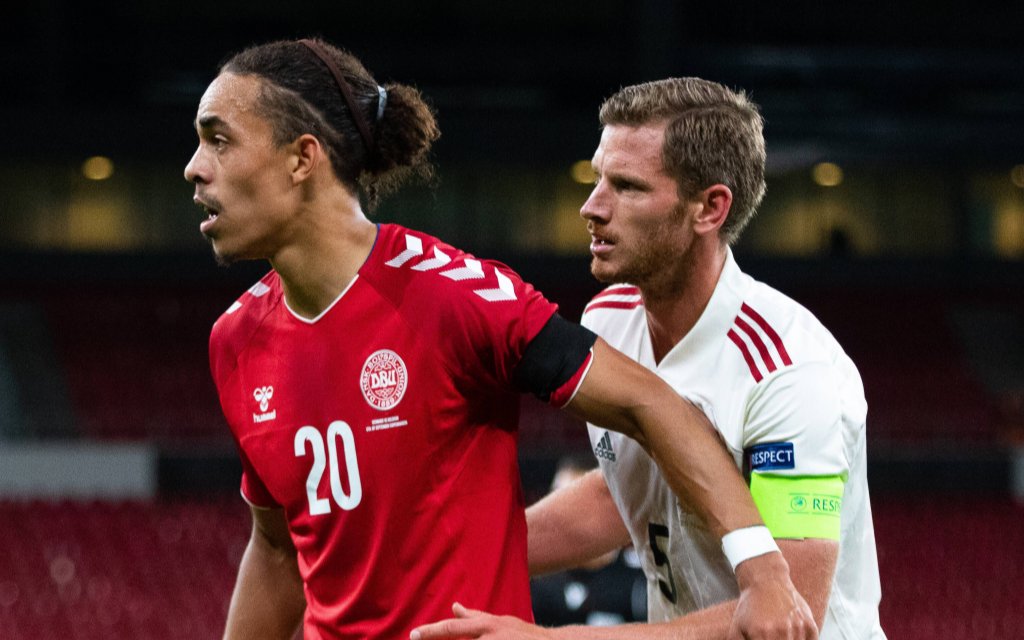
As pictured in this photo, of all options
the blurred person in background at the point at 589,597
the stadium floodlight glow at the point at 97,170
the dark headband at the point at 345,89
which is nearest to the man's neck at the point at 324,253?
the dark headband at the point at 345,89

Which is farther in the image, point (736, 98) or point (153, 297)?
point (153, 297)

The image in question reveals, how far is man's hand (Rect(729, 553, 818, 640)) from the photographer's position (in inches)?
84.0

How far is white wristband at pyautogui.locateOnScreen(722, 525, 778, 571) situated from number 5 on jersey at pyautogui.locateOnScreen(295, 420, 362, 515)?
0.63 metres

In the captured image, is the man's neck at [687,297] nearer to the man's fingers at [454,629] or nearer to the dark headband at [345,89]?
the dark headband at [345,89]

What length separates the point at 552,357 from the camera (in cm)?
218

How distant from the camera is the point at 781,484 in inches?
92.9

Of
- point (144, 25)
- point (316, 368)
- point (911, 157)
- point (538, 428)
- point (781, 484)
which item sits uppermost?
point (316, 368)

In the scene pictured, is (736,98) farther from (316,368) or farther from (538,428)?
(538,428)

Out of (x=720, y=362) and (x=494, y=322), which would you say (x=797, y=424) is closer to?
(x=720, y=362)

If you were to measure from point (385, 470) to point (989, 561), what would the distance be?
1079 centimetres

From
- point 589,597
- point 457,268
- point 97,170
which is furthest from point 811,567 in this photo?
point 97,170

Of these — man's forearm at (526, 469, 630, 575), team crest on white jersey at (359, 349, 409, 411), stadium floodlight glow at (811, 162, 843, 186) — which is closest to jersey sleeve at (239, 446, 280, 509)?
team crest on white jersey at (359, 349, 409, 411)

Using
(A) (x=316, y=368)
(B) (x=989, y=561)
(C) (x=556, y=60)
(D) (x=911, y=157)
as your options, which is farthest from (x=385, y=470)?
(C) (x=556, y=60)

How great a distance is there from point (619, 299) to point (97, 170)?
17260mm
